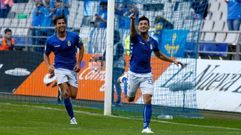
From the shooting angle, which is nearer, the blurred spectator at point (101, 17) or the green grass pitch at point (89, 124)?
the green grass pitch at point (89, 124)

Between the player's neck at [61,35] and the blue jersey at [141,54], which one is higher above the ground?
the player's neck at [61,35]

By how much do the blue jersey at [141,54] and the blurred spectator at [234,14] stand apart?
10.2 meters

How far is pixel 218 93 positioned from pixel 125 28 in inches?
129

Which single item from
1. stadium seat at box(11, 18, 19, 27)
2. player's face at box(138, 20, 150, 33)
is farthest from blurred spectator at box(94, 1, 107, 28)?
player's face at box(138, 20, 150, 33)

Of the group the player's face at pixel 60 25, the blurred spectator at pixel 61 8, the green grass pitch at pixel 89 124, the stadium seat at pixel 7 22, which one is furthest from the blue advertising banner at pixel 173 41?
the stadium seat at pixel 7 22

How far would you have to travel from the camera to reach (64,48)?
1842 centimetres

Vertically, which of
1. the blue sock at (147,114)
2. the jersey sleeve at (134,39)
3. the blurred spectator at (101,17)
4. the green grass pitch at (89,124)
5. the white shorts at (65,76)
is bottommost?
the green grass pitch at (89,124)

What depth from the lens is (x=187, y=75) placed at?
2325 cm

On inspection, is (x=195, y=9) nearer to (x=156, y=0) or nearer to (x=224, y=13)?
(x=156, y=0)

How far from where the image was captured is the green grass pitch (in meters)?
16.1

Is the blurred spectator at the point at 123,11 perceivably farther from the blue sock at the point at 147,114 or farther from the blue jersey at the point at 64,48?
the blue sock at the point at 147,114

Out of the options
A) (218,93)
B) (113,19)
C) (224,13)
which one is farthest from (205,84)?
(224,13)

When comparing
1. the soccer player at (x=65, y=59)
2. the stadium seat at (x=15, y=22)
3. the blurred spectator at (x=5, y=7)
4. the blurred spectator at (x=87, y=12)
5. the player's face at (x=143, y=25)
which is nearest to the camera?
the player's face at (x=143, y=25)

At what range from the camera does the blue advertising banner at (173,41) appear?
2330 cm
